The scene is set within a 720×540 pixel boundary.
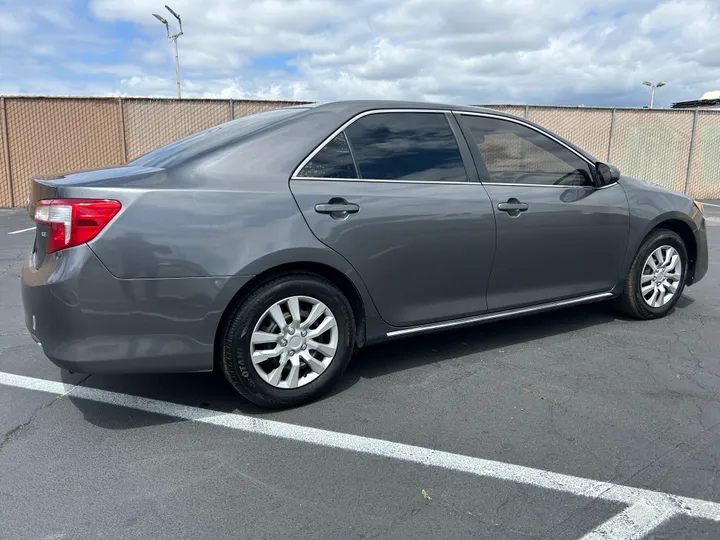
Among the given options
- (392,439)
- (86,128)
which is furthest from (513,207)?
(86,128)

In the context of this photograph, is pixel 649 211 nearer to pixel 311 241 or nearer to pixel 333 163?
pixel 333 163

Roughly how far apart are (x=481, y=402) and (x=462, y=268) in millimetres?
842

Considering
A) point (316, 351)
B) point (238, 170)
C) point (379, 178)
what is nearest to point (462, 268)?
point (379, 178)

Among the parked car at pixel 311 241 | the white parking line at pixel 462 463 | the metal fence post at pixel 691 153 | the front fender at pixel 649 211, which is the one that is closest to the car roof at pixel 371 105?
the parked car at pixel 311 241

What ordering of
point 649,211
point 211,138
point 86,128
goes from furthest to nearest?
1. point 86,128
2. point 649,211
3. point 211,138

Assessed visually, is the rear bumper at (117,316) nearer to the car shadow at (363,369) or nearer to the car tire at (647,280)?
the car shadow at (363,369)

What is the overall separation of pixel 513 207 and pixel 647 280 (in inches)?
65.3

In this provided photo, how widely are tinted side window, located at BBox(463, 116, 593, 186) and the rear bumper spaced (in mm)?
1921

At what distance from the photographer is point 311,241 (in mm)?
3098

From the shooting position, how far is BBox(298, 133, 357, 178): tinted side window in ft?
10.6

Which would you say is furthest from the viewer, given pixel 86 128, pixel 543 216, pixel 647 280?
pixel 86 128

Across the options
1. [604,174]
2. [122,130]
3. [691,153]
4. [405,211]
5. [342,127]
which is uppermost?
[122,130]

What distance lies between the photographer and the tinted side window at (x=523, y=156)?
3869 mm

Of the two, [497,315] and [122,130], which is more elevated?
[122,130]
